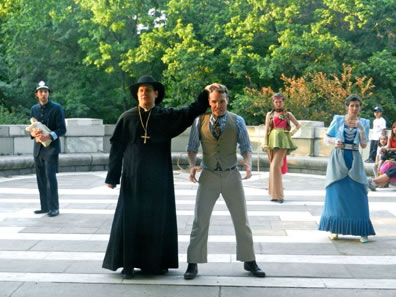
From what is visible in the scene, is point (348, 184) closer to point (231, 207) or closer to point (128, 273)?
point (231, 207)

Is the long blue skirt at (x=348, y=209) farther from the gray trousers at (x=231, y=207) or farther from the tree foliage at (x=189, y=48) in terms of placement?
the tree foliage at (x=189, y=48)

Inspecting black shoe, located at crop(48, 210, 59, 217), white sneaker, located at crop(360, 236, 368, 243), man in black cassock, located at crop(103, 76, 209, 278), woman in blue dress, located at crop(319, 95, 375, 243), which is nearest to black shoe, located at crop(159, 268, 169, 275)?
man in black cassock, located at crop(103, 76, 209, 278)

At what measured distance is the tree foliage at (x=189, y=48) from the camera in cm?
2655

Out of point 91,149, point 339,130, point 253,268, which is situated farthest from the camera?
point 91,149

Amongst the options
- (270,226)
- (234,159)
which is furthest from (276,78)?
(234,159)

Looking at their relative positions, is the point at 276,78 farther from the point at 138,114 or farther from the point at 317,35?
the point at 138,114

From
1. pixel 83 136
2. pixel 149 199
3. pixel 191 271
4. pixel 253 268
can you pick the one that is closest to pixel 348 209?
pixel 253 268

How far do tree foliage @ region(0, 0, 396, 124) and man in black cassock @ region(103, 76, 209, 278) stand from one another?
17.4 meters

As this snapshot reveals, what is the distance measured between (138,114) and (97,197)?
5576 mm

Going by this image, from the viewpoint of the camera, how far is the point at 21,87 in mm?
30438

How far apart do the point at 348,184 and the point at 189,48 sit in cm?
1939

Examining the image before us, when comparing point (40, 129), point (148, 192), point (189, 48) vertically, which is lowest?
point (148, 192)

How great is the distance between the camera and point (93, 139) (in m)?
17.4

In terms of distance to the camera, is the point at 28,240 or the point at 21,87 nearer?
the point at 28,240
